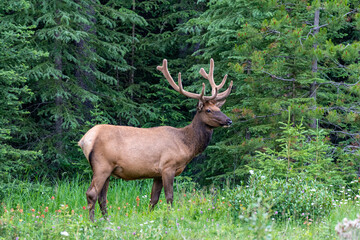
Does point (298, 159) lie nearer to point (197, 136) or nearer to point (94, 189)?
point (197, 136)

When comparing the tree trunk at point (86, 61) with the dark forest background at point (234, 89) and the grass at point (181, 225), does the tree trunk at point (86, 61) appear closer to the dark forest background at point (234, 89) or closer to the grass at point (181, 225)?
the dark forest background at point (234, 89)

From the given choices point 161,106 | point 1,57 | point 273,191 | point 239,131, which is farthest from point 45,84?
point 273,191

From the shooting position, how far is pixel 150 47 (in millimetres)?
13680

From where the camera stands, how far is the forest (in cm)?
756

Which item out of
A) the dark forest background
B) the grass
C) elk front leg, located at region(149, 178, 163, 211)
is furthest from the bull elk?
the dark forest background

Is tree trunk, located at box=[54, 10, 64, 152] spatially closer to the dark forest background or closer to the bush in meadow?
the dark forest background

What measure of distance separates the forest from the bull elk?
974 millimetres

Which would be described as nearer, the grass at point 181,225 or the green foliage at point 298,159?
the grass at point 181,225

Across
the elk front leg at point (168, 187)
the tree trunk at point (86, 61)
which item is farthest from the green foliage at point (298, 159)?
the tree trunk at point (86, 61)

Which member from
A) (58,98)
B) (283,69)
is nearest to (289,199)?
(283,69)

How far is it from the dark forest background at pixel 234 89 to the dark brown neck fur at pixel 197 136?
0.87 meters

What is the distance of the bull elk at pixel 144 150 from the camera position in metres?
6.28

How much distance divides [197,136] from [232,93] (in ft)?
8.46

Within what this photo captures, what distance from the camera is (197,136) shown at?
23.6 feet
